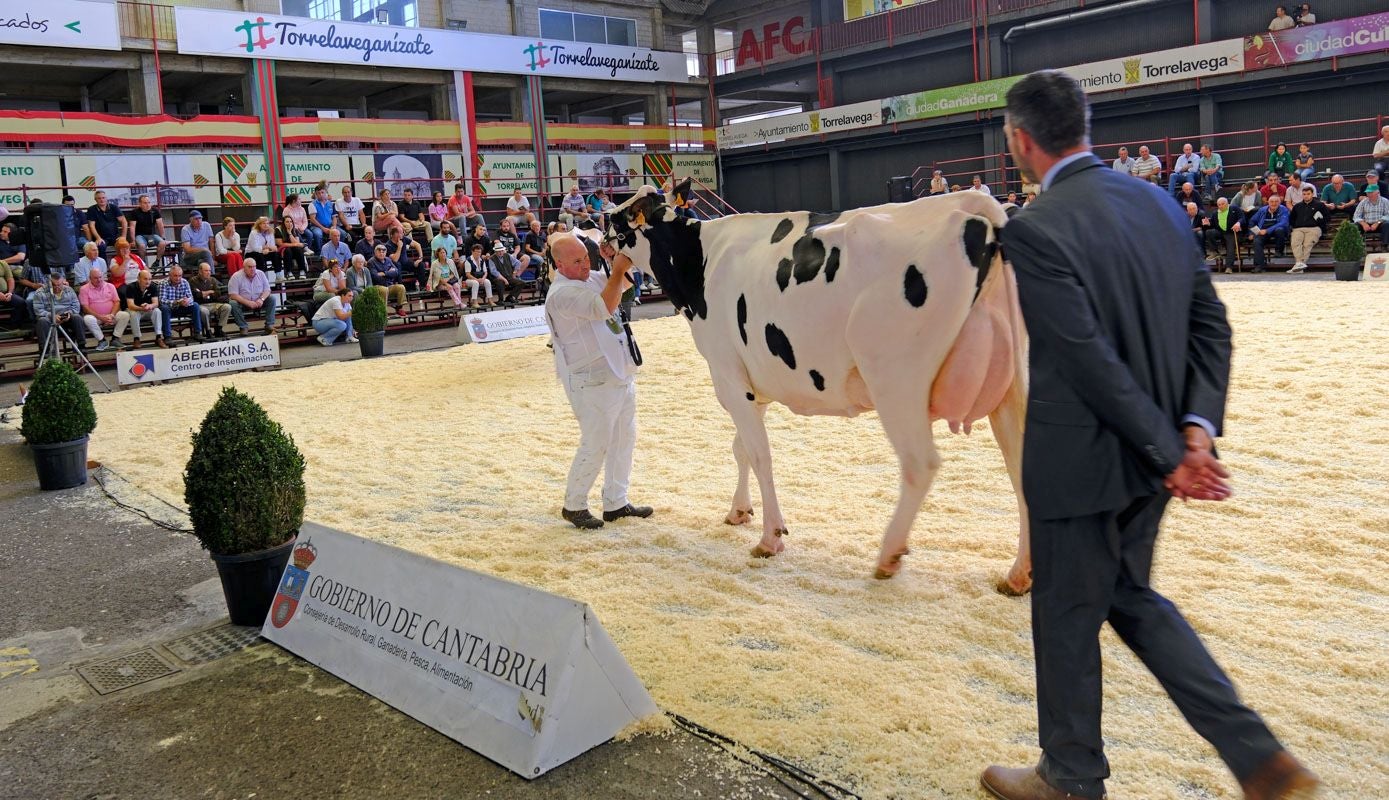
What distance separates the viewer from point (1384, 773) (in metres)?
2.76

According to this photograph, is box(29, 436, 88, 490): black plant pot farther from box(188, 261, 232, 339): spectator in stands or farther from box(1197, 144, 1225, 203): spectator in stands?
box(1197, 144, 1225, 203): spectator in stands

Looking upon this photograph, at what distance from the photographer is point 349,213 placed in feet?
65.1

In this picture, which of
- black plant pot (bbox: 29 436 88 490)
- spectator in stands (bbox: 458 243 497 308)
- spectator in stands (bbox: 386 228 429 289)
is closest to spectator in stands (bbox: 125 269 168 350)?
spectator in stands (bbox: 386 228 429 289)

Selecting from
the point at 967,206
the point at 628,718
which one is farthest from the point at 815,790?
the point at 967,206

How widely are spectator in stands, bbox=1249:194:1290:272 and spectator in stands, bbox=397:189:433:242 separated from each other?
15.4 meters

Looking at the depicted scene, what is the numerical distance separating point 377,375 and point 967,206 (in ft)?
31.7

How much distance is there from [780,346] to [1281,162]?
1868 centimetres

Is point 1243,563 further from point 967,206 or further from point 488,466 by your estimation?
point 488,466

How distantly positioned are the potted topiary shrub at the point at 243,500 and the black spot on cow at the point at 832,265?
2.63 meters

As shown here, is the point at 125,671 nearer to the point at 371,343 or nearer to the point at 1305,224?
the point at 371,343

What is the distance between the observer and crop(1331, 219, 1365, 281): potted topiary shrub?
14.5m

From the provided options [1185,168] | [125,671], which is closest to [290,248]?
[125,671]

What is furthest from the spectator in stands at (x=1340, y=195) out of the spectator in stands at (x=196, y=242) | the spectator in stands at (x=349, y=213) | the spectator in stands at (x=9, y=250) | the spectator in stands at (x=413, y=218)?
the spectator in stands at (x=9, y=250)


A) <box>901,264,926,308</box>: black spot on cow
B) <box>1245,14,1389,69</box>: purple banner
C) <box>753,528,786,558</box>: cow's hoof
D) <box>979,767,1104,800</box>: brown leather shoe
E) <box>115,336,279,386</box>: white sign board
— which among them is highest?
<box>1245,14,1389,69</box>: purple banner
